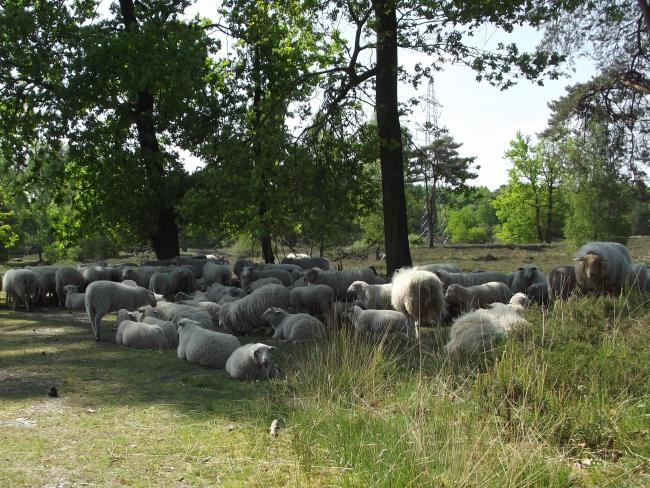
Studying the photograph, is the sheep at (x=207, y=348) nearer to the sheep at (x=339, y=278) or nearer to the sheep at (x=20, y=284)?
the sheep at (x=339, y=278)

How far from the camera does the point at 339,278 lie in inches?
608

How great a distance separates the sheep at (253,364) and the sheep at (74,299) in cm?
907

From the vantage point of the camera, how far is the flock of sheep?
27.5 feet

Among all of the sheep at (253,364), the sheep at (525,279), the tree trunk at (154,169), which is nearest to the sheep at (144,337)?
the sheep at (253,364)

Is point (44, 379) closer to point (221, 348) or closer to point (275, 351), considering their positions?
point (221, 348)

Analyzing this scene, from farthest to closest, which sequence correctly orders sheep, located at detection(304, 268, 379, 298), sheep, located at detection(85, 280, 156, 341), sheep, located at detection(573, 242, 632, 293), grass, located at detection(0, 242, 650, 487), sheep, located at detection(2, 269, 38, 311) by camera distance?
sheep, located at detection(2, 269, 38, 311)
sheep, located at detection(304, 268, 379, 298)
sheep, located at detection(573, 242, 632, 293)
sheep, located at detection(85, 280, 156, 341)
grass, located at detection(0, 242, 650, 487)

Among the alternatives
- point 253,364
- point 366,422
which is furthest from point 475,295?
point 366,422

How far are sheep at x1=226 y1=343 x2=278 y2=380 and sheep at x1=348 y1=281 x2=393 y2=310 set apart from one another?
452cm

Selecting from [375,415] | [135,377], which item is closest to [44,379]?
[135,377]

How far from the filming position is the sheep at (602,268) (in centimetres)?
1196

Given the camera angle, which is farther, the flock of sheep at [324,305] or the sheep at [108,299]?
the sheep at [108,299]

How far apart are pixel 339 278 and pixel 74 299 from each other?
22.3 ft

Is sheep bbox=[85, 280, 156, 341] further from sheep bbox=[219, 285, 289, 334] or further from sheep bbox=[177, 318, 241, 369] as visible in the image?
sheep bbox=[177, 318, 241, 369]

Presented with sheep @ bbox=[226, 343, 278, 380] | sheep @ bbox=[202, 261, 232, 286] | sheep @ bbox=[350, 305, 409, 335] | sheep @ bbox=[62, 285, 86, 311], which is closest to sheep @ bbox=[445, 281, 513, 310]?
sheep @ bbox=[350, 305, 409, 335]
